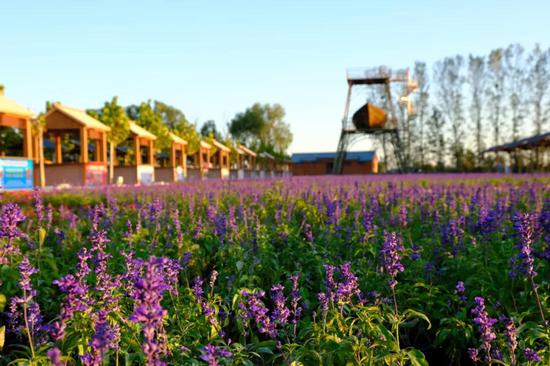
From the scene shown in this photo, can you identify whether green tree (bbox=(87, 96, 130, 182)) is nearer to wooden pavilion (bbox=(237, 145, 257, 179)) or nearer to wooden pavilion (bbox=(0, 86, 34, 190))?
wooden pavilion (bbox=(0, 86, 34, 190))

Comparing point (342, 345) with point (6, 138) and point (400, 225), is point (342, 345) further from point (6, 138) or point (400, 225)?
point (6, 138)

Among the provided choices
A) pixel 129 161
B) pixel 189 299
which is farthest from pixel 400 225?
pixel 129 161

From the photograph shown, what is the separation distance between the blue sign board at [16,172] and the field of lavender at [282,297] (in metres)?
14.7

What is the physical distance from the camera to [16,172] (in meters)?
20.1

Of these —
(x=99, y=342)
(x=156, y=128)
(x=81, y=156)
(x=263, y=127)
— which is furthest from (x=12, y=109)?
(x=263, y=127)

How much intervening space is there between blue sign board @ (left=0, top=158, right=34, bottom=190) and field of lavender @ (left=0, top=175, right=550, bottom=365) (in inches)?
578

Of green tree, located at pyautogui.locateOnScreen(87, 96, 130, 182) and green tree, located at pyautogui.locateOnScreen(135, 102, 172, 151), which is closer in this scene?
green tree, located at pyautogui.locateOnScreen(87, 96, 130, 182)

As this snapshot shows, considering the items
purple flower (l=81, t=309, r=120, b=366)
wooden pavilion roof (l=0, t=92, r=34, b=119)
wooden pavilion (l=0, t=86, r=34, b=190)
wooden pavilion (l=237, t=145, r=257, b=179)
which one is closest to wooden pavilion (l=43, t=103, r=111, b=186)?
wooden pavilion (l=0, t=86, r=34, b=190)

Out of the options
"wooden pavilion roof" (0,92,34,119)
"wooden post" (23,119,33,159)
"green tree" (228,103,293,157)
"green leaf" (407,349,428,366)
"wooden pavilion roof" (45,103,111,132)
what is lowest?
"green leaf" (407,349,428,366)

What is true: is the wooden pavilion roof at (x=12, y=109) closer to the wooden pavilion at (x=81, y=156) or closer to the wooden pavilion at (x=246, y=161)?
the wooden pavilion at (x=81, y=156)

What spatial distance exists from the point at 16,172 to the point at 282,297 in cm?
2110

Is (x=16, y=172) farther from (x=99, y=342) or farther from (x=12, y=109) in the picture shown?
(x=99, y=342)

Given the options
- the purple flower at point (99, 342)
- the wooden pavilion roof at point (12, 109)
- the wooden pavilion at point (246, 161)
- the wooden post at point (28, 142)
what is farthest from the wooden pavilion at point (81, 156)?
the wooden pavilion at point (246, 161)

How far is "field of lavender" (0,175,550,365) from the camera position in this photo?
2.46 m
